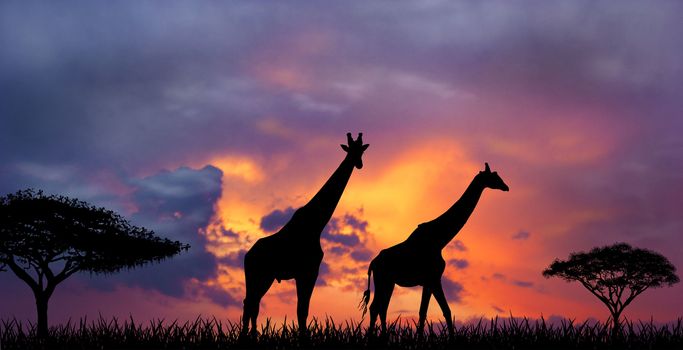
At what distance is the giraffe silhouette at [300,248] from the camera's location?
1385 centimetres

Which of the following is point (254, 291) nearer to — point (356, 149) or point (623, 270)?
point (356, 149)

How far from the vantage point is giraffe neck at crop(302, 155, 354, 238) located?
14.2 metres

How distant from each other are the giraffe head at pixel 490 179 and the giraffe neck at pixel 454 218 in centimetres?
44

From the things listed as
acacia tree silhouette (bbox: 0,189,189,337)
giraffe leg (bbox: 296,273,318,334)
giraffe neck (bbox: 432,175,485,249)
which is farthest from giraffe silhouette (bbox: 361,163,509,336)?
acacia tree silhouette (bbox: 0,189,189,337)

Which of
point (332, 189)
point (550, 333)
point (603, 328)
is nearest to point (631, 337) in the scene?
point (603, 328)

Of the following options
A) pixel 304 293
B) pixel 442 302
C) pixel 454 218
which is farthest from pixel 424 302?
pixel 304 293

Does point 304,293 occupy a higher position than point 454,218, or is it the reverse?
point 454,218

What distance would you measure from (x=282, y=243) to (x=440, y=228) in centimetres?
361

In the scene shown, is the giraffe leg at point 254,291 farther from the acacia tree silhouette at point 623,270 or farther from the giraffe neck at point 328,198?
the acacia tree silhouette at point 623,270

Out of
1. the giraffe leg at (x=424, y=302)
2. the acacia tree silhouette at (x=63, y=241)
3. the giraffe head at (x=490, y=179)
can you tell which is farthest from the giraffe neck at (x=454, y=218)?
the acacia tree silhouette at (x=63, y=241)

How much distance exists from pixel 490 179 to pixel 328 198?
413cm

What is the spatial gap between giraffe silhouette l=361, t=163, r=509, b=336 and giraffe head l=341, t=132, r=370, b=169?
2416 millimetres

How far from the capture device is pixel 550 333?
42.4ft

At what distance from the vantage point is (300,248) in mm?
13977
